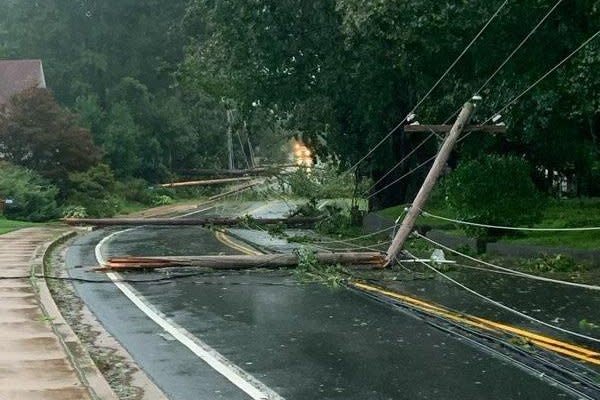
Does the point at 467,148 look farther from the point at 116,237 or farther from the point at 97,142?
the point at 97,142

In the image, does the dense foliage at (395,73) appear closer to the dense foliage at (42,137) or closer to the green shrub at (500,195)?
the green shrub at (500,195)

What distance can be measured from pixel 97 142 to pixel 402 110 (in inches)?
1263

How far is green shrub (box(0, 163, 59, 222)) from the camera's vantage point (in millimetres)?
37344

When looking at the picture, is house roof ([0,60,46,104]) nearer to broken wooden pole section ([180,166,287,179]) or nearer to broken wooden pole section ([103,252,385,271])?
broken wooden pole section ([180,166,287,179])

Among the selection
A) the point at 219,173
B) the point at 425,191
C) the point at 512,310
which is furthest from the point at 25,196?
the point at 512,310

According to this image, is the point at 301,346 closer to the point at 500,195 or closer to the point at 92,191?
the point at 500,195

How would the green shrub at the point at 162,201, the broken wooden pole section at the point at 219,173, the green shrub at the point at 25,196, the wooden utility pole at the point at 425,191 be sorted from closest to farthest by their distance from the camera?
the wooden utility pole at the point at 425,191, the broken wooden pole section at the point at 219,173, the green shrub at the point at 25,196, the green shrub at the point at 162,201

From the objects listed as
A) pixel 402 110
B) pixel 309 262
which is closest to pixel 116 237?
pixel 402 110

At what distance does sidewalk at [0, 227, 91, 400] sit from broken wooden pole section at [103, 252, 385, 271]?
2205 millimetres

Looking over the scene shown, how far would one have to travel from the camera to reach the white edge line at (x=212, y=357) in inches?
311

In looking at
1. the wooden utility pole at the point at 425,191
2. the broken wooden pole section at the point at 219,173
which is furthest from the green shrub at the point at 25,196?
the wooden utility pole at the point at 425,191

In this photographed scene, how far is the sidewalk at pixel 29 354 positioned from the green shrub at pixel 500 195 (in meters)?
10.7

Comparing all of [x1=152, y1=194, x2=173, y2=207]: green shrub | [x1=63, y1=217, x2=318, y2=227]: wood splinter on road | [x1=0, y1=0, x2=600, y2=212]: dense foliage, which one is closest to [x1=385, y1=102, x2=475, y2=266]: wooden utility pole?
[x1=0, y1=0, x2=600, y2=212]: dense foliage

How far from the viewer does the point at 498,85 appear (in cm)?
2155
